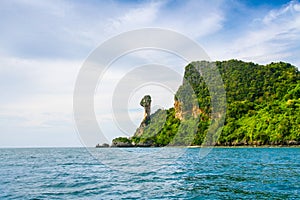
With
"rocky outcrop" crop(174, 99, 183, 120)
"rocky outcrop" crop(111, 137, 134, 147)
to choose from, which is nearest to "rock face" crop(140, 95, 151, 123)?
"rocky outcrop" crop(111, 137, 134, 147)

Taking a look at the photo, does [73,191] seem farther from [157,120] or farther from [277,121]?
[157,120]

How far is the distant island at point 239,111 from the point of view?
11100 cm

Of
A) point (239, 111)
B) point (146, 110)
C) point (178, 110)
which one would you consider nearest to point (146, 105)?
point (146, 110)

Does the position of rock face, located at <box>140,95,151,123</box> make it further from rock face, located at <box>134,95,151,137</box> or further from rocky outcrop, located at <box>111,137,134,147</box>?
rocky outcrop, located at <box>111,137,134,147</box>

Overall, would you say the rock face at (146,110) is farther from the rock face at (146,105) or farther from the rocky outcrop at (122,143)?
the rocky outcrop at (122,143)

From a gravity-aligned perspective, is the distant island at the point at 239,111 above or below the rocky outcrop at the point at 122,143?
above

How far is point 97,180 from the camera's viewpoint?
2069 cm

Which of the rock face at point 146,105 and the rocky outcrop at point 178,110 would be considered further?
the rock face at point 146,105

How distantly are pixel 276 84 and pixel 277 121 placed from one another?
115 ft

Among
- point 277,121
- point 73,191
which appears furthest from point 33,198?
point 277,121

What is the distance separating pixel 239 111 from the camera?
442 ft

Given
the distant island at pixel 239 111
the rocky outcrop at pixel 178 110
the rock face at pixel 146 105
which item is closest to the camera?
the distant island at pixel 239 111

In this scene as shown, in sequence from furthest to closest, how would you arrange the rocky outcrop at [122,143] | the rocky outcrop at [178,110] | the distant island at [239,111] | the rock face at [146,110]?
the rocky outcrop at [122,143]
the rock face at [146,110]
the rocky outcrop at [178,110]
the distant island at [239,111]

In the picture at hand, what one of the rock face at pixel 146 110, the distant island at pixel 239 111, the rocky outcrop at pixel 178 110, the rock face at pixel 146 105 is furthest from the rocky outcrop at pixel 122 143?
the rocky outcrop at pixel 178 110
